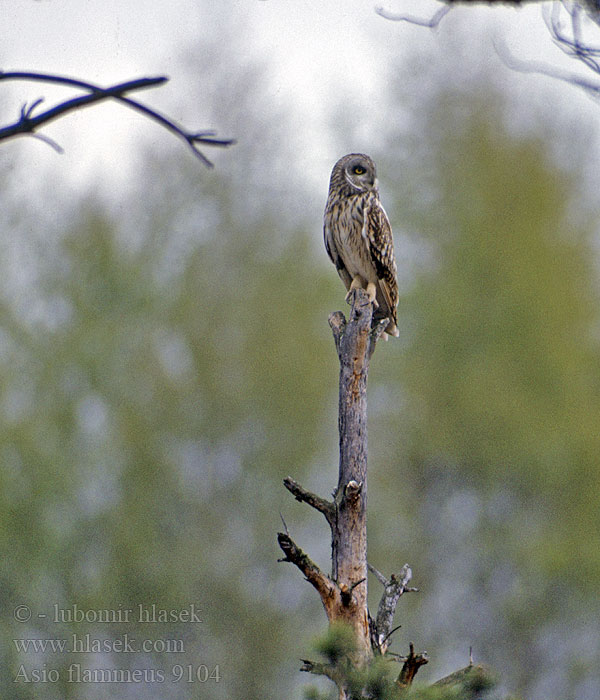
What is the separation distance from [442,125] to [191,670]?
9.21m

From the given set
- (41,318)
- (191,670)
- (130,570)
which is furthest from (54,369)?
(191,670)

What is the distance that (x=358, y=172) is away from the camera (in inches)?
244

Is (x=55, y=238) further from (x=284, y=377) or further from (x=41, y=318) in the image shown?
(x=284, y=377)

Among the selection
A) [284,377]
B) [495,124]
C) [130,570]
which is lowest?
[130,570]

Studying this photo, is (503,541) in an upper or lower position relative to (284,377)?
lower

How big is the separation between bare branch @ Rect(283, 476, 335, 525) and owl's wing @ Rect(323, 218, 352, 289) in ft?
8.46

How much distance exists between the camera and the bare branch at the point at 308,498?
361cm

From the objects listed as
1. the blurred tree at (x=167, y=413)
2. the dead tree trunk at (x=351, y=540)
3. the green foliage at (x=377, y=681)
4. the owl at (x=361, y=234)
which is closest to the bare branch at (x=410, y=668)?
the green foliage at (x=377, y=681)

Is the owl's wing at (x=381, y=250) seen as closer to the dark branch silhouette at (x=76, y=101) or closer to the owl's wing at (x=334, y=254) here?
the owl's wing at (x=334, y=254)

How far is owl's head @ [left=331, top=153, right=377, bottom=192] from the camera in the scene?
615cm

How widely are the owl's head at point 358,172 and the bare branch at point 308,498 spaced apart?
2.79 metres

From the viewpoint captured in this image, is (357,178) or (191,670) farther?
(191,670)

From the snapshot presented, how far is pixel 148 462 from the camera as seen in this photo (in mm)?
13477

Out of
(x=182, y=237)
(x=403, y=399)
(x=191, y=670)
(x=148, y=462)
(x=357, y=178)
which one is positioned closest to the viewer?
(x=357, y=178)
